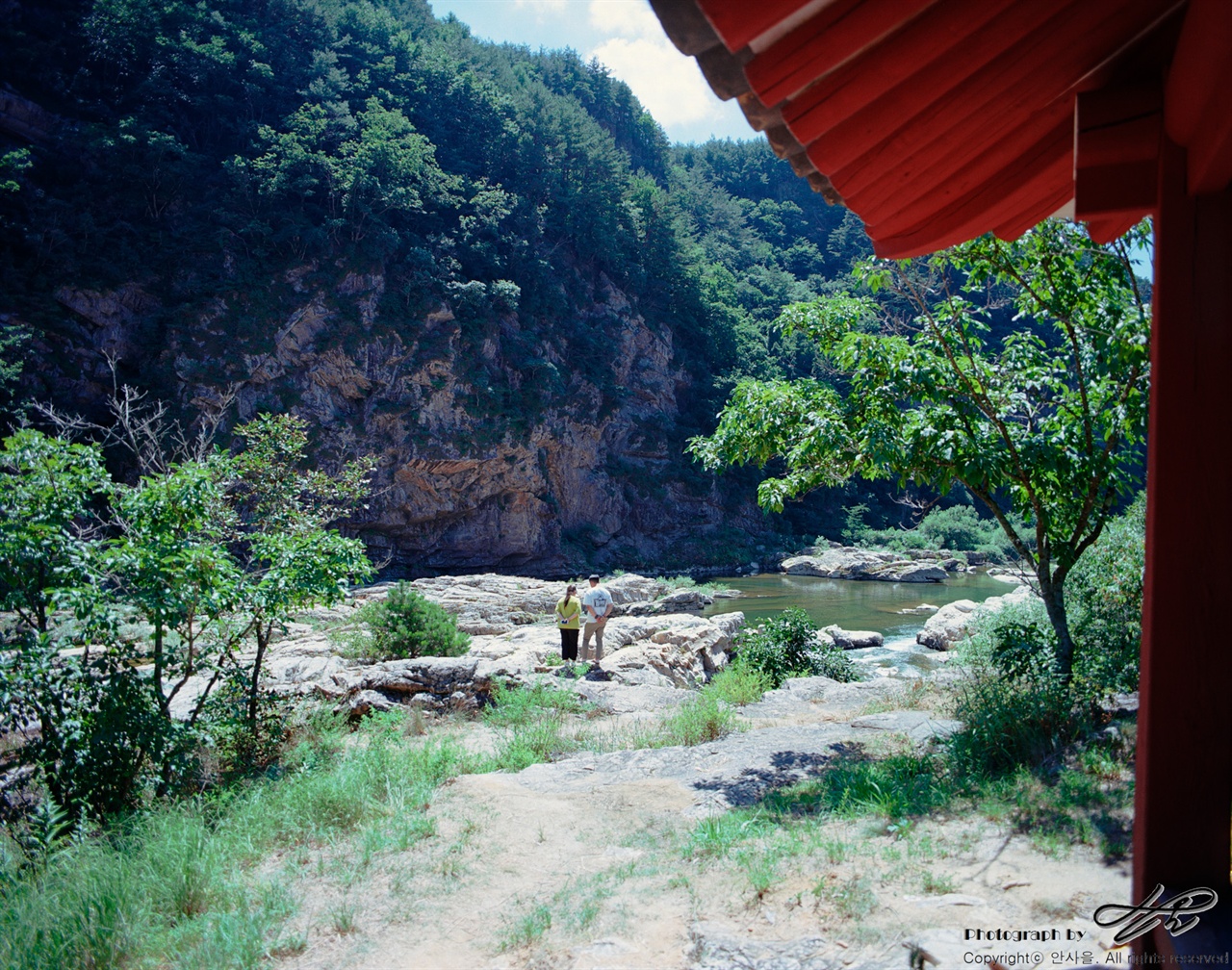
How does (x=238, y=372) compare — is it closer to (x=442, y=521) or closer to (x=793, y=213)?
(x=442, y=521)

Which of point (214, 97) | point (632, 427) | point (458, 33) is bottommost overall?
point (632, 427)

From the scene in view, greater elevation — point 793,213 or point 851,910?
point 793,213

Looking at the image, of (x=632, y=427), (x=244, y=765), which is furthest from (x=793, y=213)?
(x=244, y=765)

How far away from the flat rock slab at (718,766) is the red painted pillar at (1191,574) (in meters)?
3.08

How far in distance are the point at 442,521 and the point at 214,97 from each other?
21343mm

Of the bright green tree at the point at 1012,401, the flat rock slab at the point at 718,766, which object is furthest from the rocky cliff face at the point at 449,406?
the bright green tree at the point at 1012,401

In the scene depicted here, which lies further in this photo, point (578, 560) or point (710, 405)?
point (710, 405)

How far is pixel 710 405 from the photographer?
4528cm

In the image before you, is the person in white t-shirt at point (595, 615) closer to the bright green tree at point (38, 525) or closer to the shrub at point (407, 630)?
the shrub at point (407, 630)

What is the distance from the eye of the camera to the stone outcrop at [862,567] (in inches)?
1228

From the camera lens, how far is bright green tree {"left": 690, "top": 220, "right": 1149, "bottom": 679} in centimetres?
520

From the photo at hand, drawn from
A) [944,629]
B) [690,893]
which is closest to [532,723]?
[690,893]

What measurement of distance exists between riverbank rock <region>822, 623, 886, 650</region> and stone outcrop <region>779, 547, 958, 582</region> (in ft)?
49.4

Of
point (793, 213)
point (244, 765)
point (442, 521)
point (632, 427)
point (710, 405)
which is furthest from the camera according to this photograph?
point (793, 213)
